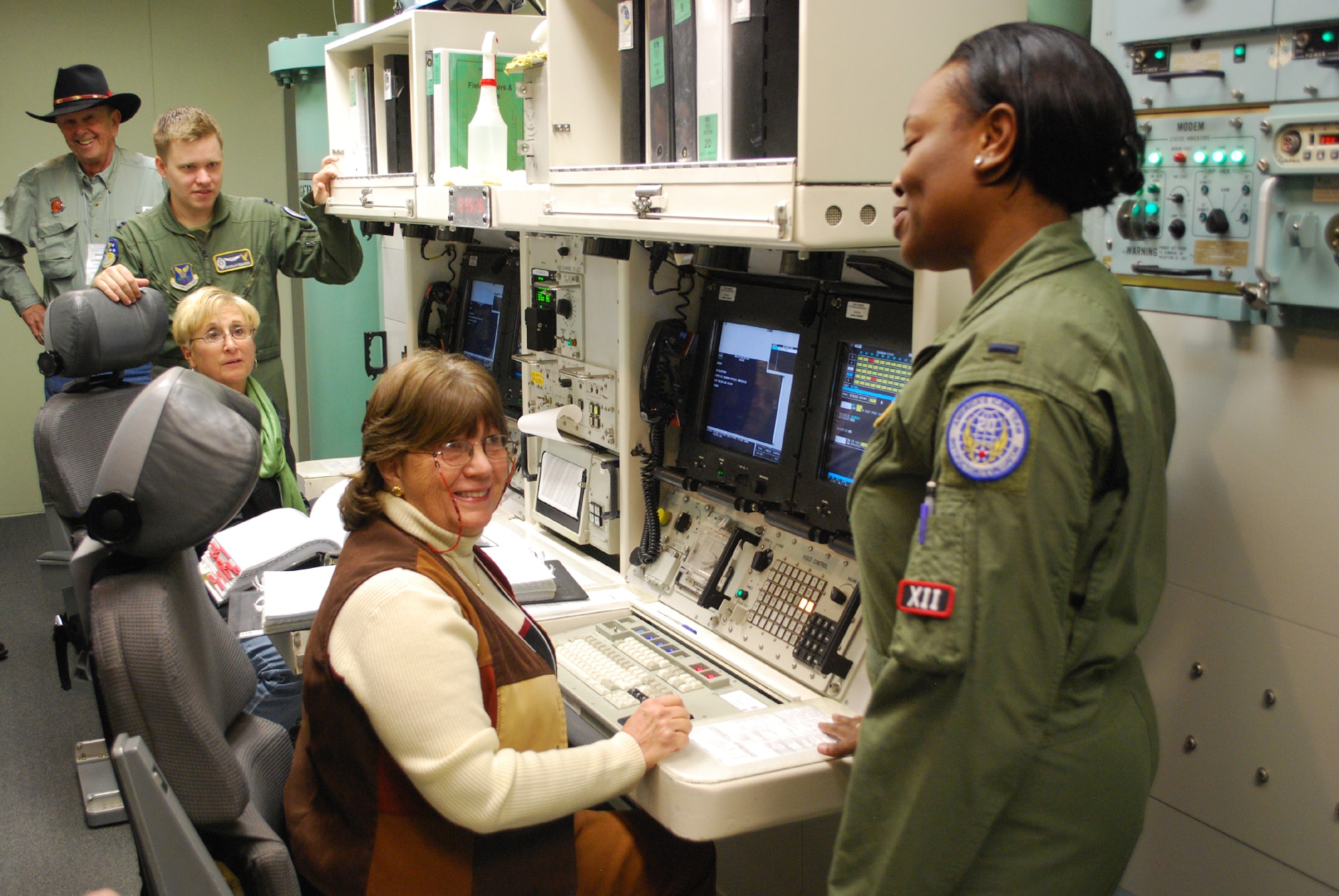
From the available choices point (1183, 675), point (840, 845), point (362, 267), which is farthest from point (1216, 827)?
point (362, 267)

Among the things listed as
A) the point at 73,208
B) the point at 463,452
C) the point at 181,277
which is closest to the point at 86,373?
the point at 463,452

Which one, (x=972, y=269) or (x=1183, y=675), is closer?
(x=972, y=269)

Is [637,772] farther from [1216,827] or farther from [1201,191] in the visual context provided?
[1201,191]

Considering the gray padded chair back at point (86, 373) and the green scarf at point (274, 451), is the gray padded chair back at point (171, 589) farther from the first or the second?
the green scarf at point (274, 451)

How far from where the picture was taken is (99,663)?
132cm

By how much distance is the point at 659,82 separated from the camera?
187 cm

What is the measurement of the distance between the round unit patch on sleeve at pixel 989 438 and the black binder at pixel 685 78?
851mm

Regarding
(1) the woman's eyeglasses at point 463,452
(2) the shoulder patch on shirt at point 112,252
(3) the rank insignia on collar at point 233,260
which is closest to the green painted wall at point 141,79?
(3) the rank insignia on collar at point 233,260

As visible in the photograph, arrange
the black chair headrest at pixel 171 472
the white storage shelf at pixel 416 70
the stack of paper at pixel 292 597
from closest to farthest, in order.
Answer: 1. the black chair headrest at pixel 171 472
2. the stack of paper at pixel 292 597
3. the white storage shelf at pixel 416 70

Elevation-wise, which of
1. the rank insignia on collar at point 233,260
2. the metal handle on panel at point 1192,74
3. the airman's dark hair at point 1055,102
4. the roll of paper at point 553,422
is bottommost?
the roll of paper at point 553,422

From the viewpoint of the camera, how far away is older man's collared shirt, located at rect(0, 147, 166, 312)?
4.25 meters

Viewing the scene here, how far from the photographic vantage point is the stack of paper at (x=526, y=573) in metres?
2.26

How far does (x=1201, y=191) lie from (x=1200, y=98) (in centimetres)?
12

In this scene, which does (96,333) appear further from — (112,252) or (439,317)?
(439,317)
